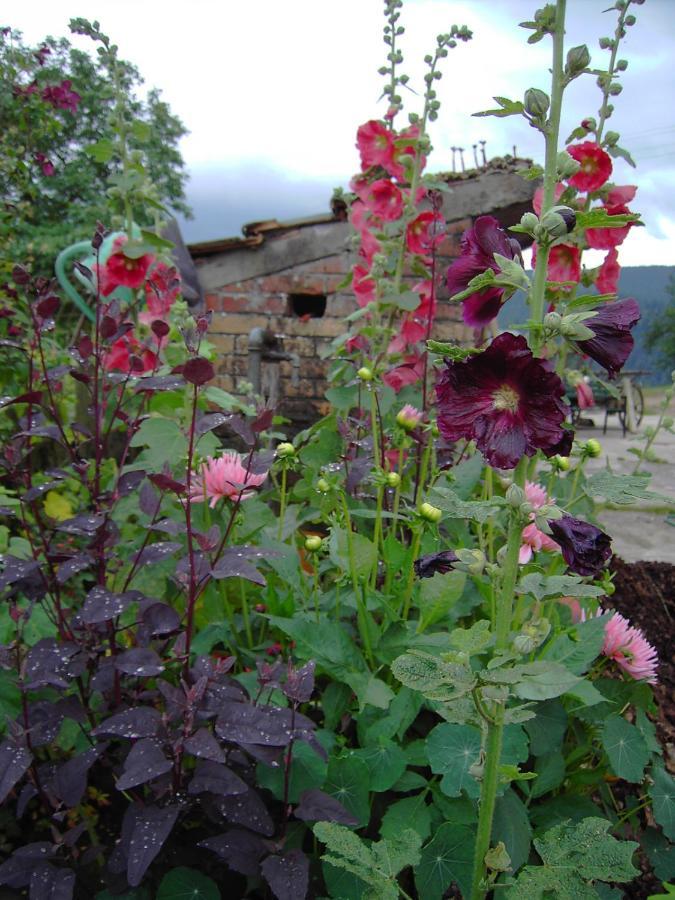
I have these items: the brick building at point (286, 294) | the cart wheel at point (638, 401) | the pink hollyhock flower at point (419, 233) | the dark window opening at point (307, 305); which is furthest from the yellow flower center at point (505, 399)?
the cart wheel at point (638, 401)

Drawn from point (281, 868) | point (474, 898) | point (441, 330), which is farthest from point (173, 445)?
point (441, 330)

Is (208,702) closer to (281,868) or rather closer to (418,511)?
(281,868)

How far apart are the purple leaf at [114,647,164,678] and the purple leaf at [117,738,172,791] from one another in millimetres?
79

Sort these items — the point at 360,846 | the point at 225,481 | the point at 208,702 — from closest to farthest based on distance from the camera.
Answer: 1. the point at 360,846
2. the point at 208,702
3. the point at 225,481

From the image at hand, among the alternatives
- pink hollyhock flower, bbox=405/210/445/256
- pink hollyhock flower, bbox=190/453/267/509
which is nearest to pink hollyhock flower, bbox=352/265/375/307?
pink hollyhock flower, bbox=405/210/445/256

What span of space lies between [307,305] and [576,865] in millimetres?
3478

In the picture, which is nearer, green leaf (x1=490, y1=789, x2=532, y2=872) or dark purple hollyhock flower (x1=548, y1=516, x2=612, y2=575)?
dark purple hollyhock flower (x1=548, y1=516, x2=612, y2=575)

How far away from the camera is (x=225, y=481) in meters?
1.09

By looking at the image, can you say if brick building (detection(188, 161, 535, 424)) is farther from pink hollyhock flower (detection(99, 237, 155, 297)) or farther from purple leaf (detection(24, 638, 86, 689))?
purple leaf (detection(24, 638, 86, 689))

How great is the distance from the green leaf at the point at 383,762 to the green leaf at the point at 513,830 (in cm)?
14

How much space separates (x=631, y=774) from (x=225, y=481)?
724 millimetres

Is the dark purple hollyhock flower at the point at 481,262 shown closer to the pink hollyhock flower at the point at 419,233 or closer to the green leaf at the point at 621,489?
the green leaf at the point at 621,489

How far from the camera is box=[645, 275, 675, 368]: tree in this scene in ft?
61.2

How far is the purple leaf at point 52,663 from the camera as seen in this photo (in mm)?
855
